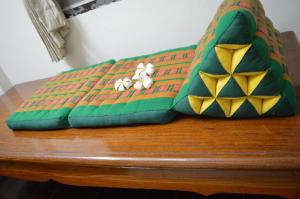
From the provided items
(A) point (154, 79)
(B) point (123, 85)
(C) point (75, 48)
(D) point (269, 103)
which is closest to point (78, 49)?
(C) point (75, 48)

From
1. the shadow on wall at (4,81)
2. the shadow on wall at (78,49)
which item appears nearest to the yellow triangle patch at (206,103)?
the shadow on wall at (78,49)

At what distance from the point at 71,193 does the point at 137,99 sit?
0.95m

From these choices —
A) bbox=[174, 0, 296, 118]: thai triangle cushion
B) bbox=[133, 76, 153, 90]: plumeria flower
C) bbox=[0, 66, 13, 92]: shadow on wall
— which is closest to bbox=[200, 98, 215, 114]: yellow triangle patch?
bbox=[174, 0, 296, 118]: thai triangle cushion

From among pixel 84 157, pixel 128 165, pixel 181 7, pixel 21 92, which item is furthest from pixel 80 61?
pixel 128 165

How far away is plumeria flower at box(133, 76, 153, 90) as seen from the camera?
1233 millimetres

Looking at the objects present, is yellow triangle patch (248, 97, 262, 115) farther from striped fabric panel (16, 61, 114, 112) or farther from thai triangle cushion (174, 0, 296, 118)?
striped fabric panel (16, 61, 114, 112)

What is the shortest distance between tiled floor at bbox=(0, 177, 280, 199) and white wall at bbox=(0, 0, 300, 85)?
110cm

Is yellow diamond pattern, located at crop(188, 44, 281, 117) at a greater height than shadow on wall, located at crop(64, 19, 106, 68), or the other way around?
yellow diamond pattern, located at crop(188, 44, 281, 117)

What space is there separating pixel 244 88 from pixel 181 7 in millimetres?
1083

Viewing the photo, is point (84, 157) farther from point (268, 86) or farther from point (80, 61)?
point (80, 61)

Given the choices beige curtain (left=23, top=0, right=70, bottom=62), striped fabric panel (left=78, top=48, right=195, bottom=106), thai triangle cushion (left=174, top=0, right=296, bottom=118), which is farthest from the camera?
beige curtain (left=23, top=0, right=70, bottom=62)

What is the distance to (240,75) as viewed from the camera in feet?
2.69

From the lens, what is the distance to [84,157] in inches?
42.3

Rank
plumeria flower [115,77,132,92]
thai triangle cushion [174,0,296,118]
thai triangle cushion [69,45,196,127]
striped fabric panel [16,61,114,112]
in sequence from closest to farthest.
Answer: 1. thai triangle cushion [174,0,296,118]
2. thai triangle cushion [69,45,196,127]
3. plumeria flower [115,77,132,92]
4. striped fabric panel [16,61,114,112]
